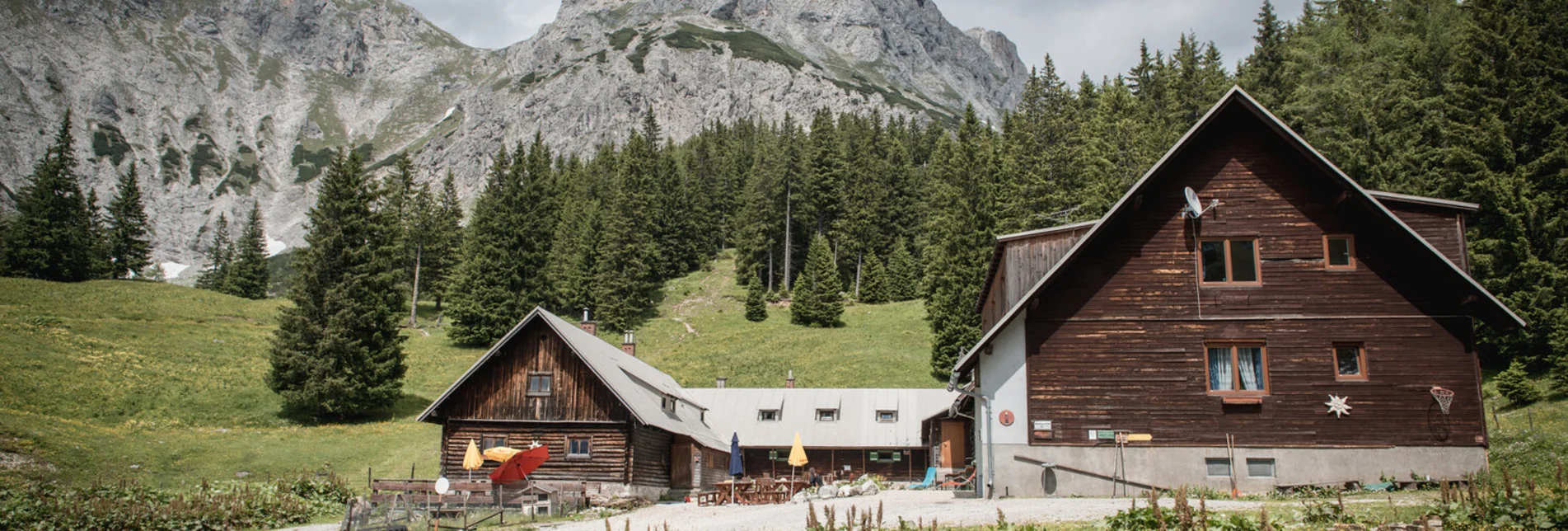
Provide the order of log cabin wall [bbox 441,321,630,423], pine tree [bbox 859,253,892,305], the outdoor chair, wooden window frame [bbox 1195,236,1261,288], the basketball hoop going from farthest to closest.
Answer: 1. pine tree [bbox 859,253,892,305]
2. the outdoor chair
3. log cabin wall [bbox 441,321,630,423]
4. wooden window frame [bbox 1195,236,1261,288]
5. the basketball hoop

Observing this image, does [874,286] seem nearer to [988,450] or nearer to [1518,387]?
[1518,387]

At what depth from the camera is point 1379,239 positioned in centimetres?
2048

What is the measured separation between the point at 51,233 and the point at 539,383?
205ft

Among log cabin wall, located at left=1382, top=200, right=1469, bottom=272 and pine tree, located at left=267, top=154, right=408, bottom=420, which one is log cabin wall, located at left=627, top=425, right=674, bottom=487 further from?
log cabin wall, located at left=1382, top=200, right=1469, bottom=272

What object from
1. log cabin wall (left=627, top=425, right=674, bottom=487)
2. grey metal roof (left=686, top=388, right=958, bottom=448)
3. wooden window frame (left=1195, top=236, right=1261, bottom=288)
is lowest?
log cabin wall (left=627, top=425, right=674, bottom=487)

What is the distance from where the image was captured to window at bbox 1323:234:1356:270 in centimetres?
2052

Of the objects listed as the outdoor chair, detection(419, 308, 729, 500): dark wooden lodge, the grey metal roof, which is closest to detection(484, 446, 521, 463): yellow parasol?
detection(419, 308, 729, 500): dark wooden lodge

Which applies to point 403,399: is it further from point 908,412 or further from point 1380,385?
point 1380,385

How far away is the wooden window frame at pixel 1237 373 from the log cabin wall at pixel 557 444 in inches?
706

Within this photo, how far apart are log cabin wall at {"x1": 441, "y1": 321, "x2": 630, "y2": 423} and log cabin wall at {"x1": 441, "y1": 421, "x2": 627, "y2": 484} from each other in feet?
1.07

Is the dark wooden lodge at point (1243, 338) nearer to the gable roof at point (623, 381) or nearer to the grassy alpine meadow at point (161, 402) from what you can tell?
the gable roof at point (623, 381)

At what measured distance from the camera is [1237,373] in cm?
2042

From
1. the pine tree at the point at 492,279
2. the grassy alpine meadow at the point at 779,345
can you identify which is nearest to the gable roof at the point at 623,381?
the grassy alpine meadow at the point at 779,345

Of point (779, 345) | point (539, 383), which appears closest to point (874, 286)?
point (779, 345)
